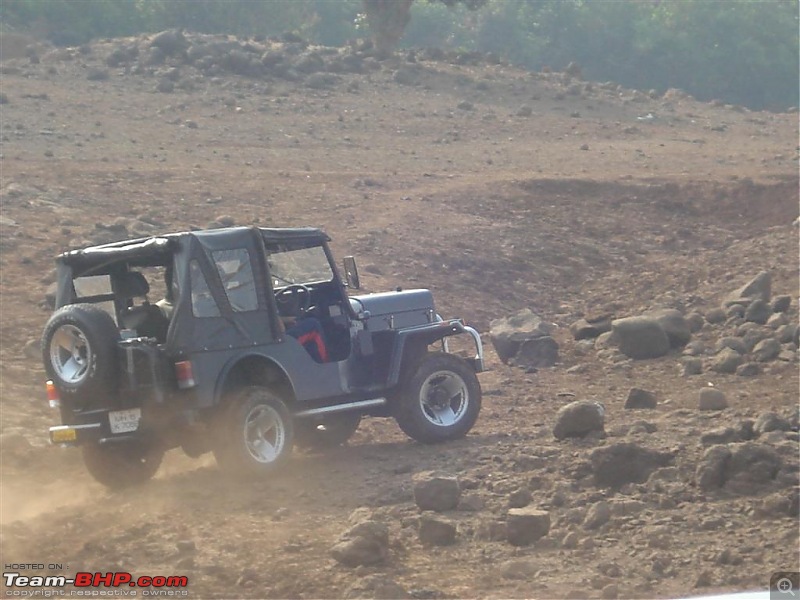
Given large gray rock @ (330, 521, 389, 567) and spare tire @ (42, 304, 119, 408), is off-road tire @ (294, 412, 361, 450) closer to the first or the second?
spare tire @ (42, 304, 119, 408)

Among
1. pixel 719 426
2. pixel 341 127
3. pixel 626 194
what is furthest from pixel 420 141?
pixel 719 426

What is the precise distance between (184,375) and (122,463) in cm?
93

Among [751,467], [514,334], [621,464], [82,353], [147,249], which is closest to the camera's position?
[751,467]

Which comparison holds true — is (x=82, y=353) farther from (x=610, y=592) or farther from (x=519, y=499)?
(x=610, y=592)

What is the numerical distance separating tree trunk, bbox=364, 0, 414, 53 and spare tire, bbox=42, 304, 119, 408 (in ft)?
97.3

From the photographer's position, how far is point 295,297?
11.5 meters

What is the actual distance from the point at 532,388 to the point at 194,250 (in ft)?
19.6

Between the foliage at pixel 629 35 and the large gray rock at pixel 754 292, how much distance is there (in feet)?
128

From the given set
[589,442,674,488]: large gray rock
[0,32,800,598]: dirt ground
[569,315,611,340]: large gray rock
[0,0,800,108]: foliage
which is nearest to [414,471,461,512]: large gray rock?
[0,32,800,598]: dirt ground

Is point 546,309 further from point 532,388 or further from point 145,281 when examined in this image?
point 145,281

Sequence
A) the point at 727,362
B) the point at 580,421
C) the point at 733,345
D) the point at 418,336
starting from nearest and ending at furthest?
1. the point at 580,421
2. the point at 418,336
3. the point at 727,362
4. the point at 733,345

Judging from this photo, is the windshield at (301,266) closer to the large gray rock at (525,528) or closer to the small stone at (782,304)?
the large gray rock at (525,528)

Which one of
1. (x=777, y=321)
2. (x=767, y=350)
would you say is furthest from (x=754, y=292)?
(x=767, y=350)

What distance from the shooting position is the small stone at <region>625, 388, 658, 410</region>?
13.0 m
